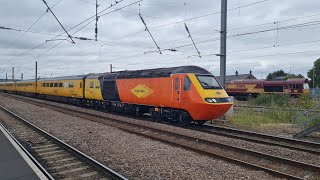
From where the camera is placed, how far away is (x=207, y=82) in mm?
15039

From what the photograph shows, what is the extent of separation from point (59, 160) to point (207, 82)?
848 cm

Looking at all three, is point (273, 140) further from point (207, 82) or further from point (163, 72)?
point (163, 72)

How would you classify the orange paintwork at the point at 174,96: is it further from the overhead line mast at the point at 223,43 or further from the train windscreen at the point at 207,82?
the overhead line mast at the point at 223,43

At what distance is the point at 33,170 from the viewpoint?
7.04 meters

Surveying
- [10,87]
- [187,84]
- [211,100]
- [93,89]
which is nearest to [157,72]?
[187,84]

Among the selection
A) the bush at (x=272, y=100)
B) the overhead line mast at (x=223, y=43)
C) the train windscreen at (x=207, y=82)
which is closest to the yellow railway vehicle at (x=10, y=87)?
the bush at (x=272, y=100)

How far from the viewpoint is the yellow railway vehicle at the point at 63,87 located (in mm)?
28833

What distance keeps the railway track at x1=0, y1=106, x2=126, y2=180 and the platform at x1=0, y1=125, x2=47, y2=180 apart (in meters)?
0.23

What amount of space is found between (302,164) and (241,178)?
208cm

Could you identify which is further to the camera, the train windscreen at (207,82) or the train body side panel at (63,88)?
the train body side panel at (63,88)

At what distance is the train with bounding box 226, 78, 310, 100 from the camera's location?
4164 cm

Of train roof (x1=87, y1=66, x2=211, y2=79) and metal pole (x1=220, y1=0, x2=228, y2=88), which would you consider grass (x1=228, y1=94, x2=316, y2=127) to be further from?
train roof (x1=87, y1=66, x2=211, y2=79)

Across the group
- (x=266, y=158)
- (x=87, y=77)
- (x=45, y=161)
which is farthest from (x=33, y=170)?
(x=87, y=77)

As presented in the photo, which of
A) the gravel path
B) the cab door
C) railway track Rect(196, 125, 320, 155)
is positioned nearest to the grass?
railway track Rect(196, 125, 320, 155)
